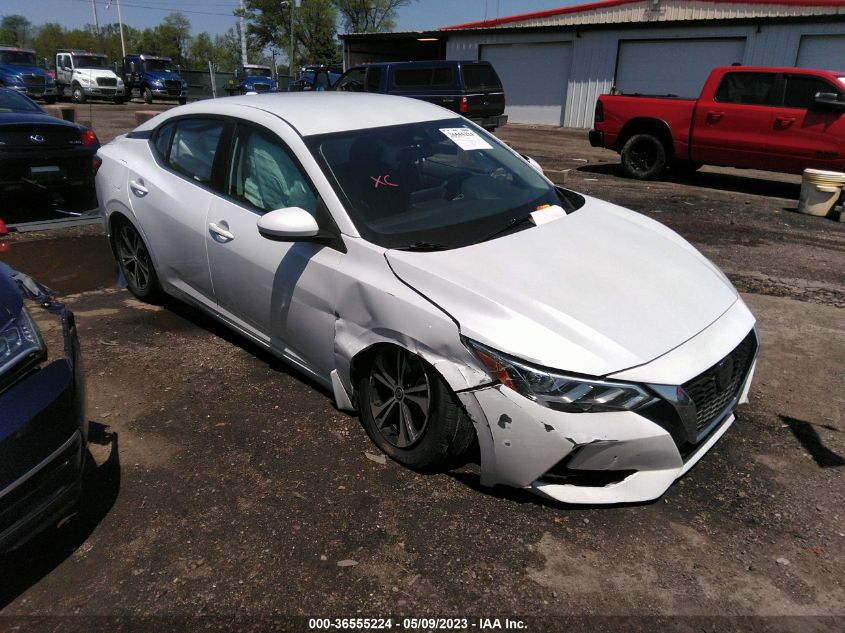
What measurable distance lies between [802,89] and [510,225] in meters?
8.85

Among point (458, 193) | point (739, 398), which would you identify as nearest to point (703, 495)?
point (739, 398)

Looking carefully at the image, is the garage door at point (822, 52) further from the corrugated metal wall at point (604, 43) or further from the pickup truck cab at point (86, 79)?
the pickup truck cab at point (86, 79)

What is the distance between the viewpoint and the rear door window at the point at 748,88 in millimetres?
10070

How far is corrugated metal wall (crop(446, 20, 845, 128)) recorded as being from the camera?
1822cm

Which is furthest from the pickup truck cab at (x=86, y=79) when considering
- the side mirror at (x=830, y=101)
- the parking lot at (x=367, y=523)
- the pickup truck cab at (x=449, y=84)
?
the parking lot at (x=367, y=523)

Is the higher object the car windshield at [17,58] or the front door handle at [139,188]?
the car windshield at [17,58]

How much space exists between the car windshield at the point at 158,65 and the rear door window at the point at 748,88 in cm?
2828

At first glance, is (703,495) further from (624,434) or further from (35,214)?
(35,214)

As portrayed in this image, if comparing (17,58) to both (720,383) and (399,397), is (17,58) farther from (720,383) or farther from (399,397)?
(720,383)

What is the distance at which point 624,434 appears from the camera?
8.12ft

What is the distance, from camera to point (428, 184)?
353 centimetres

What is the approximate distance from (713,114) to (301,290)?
9.39 meters

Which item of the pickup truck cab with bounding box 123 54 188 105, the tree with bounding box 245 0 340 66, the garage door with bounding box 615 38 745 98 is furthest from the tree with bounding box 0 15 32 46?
the garage door with bounding box 615 38 745 98

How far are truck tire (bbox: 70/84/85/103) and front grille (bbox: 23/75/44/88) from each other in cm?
231
